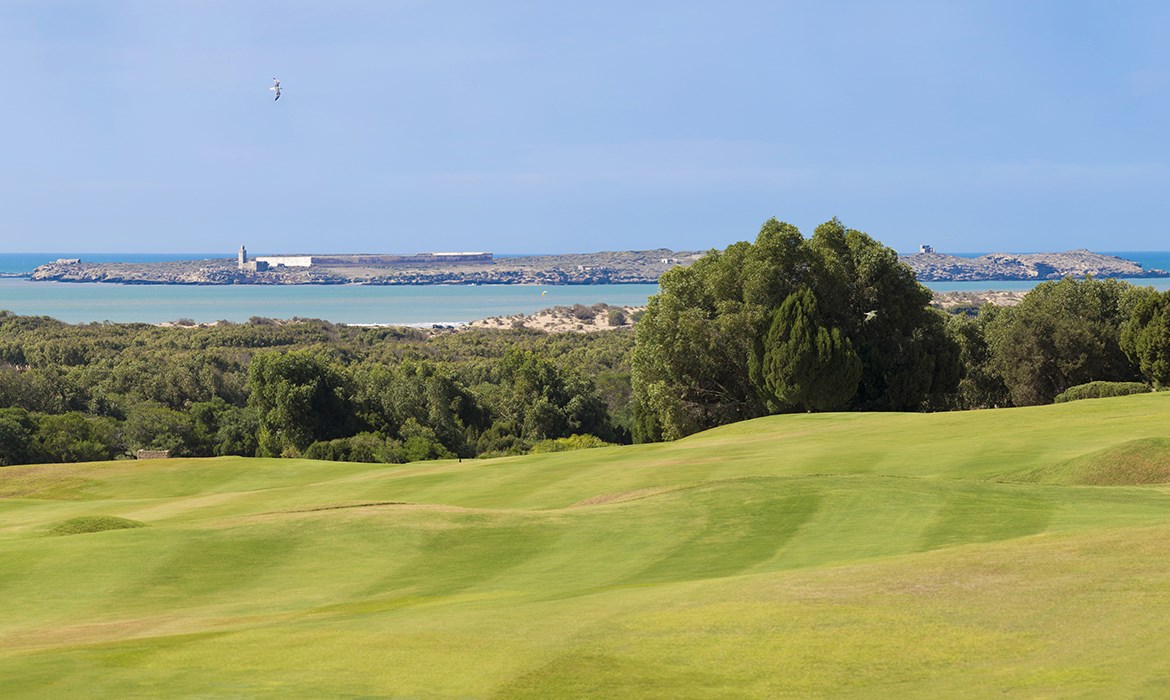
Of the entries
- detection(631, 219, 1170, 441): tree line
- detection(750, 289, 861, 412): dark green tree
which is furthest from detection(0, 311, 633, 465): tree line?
detection(750, 289, 861, 412): dark green tree

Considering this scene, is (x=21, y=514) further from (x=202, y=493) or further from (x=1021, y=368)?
(x=1021, y=368)

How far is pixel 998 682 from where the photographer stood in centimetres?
949

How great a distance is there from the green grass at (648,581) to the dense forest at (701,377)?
2031 centimetres

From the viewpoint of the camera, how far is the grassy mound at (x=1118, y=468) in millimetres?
23188

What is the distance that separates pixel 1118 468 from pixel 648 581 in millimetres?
12422

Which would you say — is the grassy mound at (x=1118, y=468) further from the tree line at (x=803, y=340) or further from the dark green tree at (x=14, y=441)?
the dark green tree at (x=14, y=441)

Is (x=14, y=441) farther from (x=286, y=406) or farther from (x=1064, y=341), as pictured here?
(x=1064, y=341)

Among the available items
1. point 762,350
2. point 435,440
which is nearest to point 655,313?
point 762,350

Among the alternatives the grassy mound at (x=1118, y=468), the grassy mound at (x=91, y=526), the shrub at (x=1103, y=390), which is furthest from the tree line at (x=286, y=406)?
the grassy mound at (x=1118, y=468)

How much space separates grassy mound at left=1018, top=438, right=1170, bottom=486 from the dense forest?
2503 centimetres

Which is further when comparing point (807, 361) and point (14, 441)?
point (14, 441)

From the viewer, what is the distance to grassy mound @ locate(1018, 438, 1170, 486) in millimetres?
23188

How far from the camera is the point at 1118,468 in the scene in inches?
926

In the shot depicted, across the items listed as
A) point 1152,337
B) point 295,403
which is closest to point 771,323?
point 1152,337
